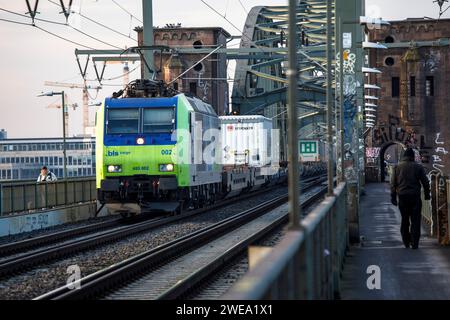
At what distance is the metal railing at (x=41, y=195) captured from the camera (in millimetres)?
27047

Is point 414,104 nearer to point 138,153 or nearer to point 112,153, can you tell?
point 138,153

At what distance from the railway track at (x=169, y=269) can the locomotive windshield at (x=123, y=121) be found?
4.72 m

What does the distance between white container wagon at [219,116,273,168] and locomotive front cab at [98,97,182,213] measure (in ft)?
67.2

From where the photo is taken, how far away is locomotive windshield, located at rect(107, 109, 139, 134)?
2839 centimetres

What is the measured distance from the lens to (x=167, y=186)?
91.6 feet

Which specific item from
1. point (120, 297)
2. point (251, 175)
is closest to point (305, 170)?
point (251, 175)

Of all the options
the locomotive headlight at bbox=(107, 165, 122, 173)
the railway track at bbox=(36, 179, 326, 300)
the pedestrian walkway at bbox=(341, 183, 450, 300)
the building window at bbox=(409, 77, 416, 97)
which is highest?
the building window at bbox=(409, 77, 416, 97)

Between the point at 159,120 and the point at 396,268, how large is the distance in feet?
48.9

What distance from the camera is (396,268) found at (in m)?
14.1

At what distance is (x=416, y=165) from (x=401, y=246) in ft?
5.24

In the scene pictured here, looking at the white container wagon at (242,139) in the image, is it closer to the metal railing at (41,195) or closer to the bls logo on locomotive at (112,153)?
the metal railing at (41,195)

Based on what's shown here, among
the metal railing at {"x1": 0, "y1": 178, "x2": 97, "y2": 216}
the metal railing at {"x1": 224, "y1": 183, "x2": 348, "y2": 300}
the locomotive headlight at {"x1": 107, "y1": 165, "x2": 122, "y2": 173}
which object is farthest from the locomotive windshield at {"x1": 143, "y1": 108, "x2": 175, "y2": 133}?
the metal railing at {"x1": 224, "y1": 183, "x2": 348, "y2": 300}

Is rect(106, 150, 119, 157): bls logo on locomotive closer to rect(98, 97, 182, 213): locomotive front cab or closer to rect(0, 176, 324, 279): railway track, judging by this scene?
rect(98, 97, 182, 213): locomotive front cab

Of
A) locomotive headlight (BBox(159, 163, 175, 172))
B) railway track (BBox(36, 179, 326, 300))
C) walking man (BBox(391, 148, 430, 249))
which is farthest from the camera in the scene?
locomotive headlight (BBox(159, 163, 175, 172))
